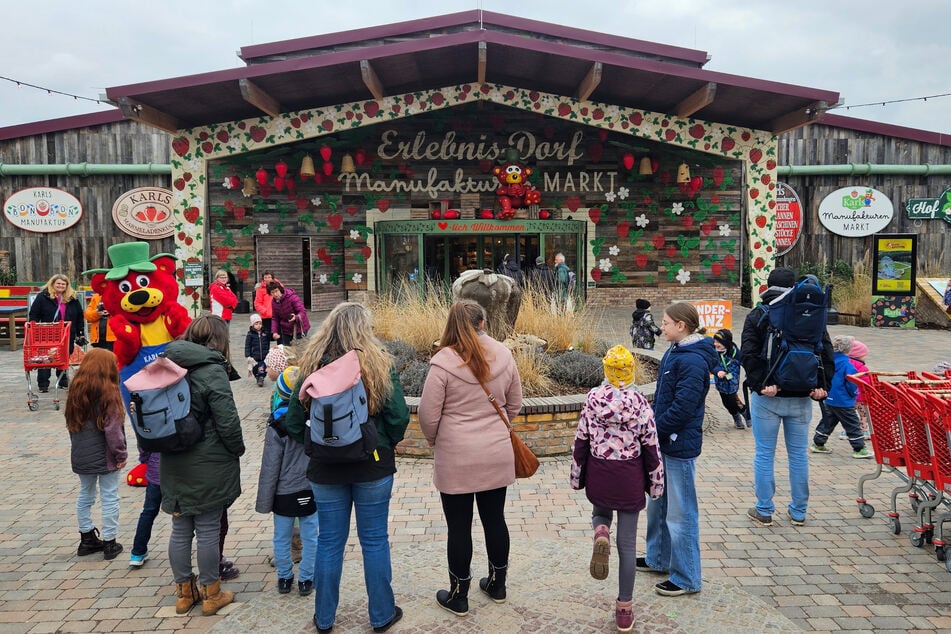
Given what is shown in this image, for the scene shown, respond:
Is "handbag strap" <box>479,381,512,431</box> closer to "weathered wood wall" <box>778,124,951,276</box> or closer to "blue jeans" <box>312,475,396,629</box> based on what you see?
"blue jeans" <box>312,475,396,629</box>

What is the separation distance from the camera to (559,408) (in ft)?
20.1

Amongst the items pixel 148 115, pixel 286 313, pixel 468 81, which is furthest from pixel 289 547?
pixel 468 81

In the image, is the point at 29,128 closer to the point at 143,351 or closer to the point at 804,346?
the point at 143,351

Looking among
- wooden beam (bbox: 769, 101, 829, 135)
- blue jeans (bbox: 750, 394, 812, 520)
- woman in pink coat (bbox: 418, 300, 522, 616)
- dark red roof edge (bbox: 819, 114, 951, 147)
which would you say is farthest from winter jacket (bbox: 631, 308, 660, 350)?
dark red roof edge (bbox: 819, 114, 951, 147)

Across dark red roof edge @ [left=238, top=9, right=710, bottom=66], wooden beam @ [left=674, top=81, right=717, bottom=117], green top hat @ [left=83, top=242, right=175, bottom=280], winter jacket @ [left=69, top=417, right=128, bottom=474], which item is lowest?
winter jacket @ [left=69, top=417, right=128, bottom=474]

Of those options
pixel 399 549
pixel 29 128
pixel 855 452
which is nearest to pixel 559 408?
pixel 399 549

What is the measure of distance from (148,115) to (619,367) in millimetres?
12252

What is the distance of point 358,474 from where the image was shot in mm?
3268

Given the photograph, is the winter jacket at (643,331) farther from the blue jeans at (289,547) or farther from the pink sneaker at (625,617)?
the blue jeans at (289,547)

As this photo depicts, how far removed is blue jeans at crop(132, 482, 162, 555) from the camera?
160 inches

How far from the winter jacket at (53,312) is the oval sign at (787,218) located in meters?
17.8

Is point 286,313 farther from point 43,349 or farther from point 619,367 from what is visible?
point 619,367

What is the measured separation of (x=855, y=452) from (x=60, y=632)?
643 cm

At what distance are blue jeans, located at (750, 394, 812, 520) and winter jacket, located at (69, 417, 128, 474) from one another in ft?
14.0
